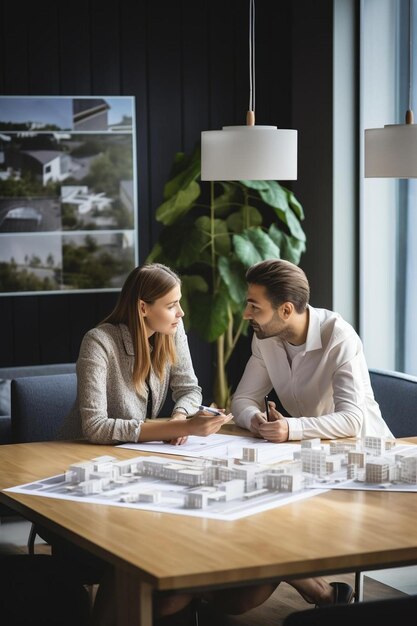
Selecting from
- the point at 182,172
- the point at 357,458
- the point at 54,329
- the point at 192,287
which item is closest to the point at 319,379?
the point at 357,458

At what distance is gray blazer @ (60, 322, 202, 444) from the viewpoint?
3.40m

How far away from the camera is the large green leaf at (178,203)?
5.84 meters

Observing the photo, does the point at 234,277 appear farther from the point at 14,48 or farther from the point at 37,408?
the point at 37,408

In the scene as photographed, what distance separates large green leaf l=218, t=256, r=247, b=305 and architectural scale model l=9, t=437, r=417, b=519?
8.65 ft

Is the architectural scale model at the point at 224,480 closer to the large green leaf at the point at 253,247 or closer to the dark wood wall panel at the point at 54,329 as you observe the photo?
the large green leaf at the point at 253,247

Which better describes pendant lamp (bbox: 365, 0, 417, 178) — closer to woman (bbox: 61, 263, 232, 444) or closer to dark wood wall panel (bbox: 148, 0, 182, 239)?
woman (bbox: 61, 263, 232, 444)

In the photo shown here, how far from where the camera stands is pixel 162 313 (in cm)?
365

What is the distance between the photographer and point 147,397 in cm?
368

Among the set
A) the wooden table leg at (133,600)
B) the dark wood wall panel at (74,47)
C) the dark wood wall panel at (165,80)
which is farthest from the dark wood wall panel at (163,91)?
the wooden table leg at (133,600)

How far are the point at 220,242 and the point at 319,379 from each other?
2344mm

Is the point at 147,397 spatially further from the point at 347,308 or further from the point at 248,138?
the point at 347,308

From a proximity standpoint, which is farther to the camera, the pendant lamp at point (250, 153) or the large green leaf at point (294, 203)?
the large green leaf at point (294, 203)

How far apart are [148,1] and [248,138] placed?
122 inches

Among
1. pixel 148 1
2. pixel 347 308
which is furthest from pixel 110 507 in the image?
pixel 148 1
